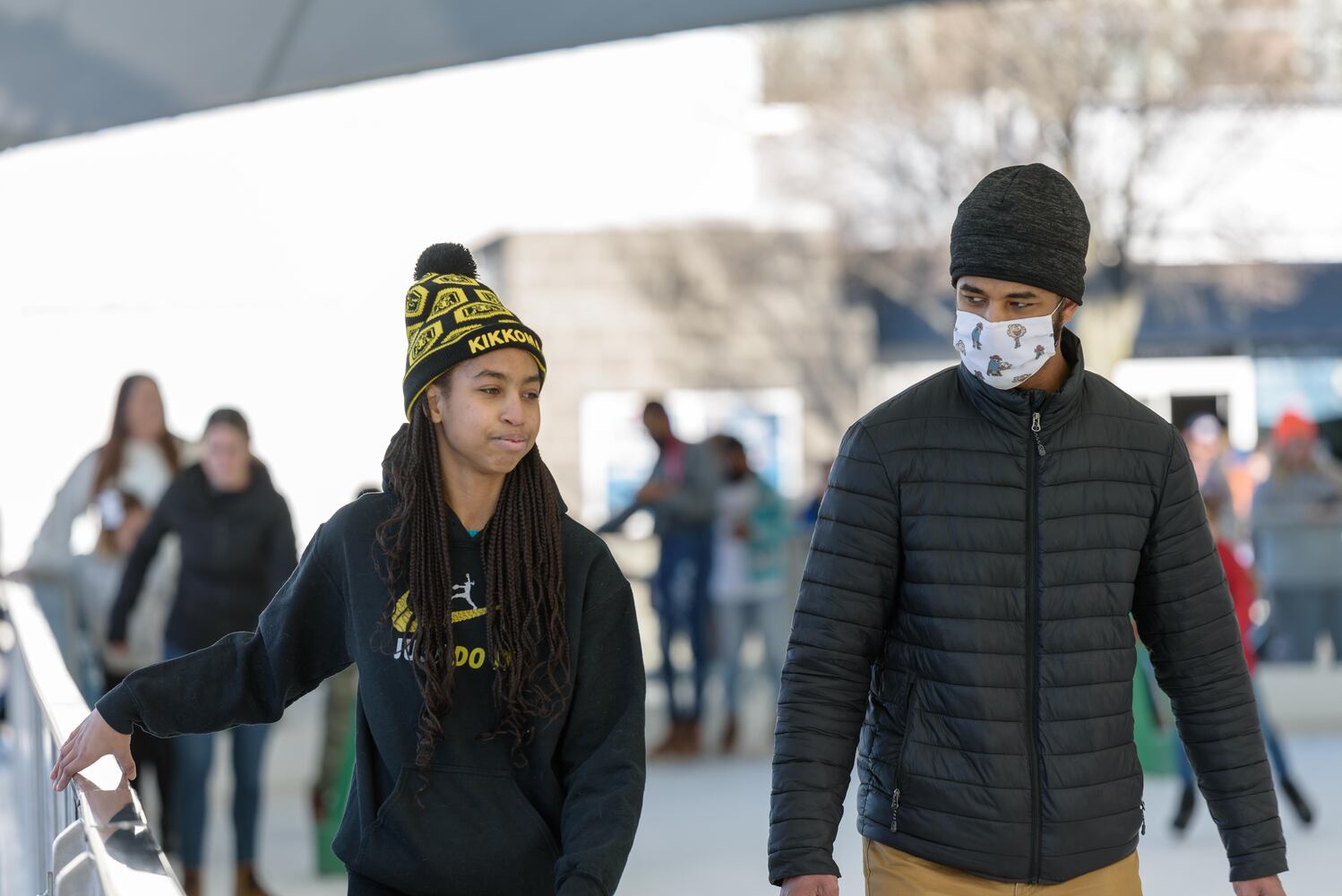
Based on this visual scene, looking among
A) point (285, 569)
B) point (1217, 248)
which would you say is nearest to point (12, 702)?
point (285, 569)

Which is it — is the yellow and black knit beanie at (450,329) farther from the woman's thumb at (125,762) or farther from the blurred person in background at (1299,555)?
the blurred person in background at (1299,555)

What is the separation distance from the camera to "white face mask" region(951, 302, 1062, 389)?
246 centimetres

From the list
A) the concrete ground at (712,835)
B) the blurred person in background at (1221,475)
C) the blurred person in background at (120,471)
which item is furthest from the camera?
the blurred person in background at (1221,475)

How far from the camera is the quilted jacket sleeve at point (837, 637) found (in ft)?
8.17

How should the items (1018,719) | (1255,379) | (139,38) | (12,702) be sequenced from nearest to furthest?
(1018,719) < (12,702) < (139,38) < (1255,379)

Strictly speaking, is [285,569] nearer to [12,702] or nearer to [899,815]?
[12,702]

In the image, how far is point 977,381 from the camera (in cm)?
254

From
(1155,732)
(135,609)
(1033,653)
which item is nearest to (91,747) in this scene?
(1033,653)

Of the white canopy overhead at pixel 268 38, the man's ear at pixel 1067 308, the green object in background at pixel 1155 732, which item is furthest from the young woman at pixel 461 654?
the green object in background at pixel 1155 732

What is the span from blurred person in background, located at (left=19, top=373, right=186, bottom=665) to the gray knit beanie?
4.84 meters

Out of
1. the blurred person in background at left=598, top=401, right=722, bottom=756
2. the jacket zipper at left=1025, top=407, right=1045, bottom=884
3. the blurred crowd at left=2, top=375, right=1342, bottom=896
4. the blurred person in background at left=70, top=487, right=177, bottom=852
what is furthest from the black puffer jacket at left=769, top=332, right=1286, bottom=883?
the blurred person in background at left=598, top=401, right=722, bottom=756

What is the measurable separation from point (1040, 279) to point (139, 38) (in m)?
5.52

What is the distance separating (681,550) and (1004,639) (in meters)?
7.38

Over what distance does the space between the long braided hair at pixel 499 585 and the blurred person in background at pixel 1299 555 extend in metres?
8.74
